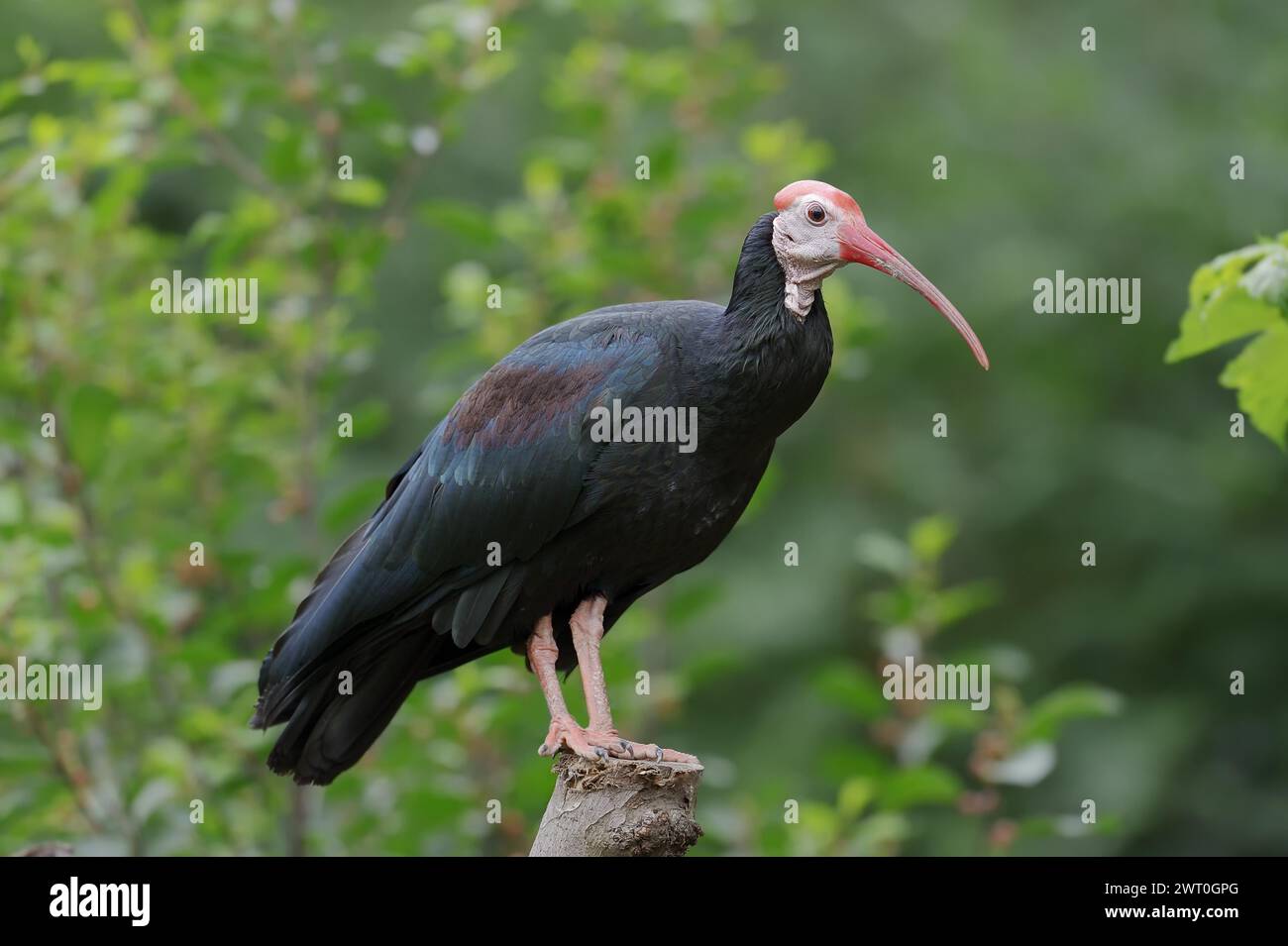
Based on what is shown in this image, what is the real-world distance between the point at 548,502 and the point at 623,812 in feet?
3.47

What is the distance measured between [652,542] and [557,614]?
0.59 m

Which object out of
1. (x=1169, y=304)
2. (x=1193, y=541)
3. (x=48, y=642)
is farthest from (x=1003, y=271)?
(x=48, y=642)

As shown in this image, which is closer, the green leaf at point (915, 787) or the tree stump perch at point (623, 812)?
the tree stump perch at point (623, 812)

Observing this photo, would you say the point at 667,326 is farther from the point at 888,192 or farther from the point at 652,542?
the point at 888,192

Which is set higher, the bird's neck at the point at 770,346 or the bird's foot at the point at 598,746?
the bird's neck at the point at 770,346

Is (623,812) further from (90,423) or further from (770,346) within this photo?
(90,423)

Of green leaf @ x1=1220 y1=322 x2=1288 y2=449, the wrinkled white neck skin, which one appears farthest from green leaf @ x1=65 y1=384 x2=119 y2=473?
green leaf @ x1=1220 y1=322 x2=1288 y2=449

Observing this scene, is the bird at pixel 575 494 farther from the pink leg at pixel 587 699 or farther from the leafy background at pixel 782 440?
the leafy background at pixel 782 440

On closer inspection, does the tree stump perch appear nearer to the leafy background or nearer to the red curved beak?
the red curved beak

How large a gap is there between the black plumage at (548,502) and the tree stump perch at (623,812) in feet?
2.28

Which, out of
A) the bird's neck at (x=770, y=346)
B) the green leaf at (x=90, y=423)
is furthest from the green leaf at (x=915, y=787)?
the green leaf at (x=90, y=423)

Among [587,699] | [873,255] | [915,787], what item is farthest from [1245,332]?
[915,787]

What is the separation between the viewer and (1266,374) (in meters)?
4.71

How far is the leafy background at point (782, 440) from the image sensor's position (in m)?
7.48
